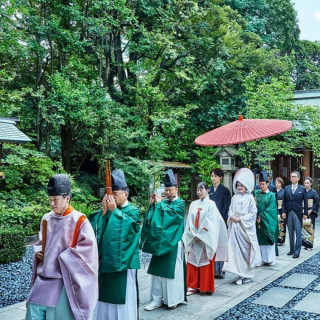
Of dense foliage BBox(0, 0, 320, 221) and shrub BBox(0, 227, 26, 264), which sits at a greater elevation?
dense foliage BBox(0, 0, 320, 221)

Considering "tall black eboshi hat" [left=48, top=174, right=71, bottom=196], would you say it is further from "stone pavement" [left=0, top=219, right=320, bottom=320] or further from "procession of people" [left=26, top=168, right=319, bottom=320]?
"stone pavement" [left=0, top=219, right=320, bottom=320]

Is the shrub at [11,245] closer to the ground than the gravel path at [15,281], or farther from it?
farther from it

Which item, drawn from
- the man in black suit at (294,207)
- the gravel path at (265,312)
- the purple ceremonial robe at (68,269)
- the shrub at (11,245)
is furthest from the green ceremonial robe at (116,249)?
the man in black suit at (294,207)

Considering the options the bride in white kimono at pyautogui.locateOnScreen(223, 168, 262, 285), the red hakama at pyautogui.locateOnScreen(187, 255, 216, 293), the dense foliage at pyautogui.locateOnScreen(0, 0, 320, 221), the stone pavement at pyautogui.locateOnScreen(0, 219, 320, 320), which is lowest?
the stone pavement at pyautogui.locateOnScreen(0, 219, 320, 320)

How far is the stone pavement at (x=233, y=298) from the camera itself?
5.34 m

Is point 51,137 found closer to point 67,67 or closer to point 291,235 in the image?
point 67,67

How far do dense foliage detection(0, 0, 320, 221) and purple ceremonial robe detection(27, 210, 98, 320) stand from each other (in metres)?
8.22

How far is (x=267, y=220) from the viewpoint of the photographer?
8.29 m

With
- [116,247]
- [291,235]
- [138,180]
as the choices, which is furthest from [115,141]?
[116,247]

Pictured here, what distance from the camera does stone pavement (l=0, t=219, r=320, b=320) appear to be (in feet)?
17.5

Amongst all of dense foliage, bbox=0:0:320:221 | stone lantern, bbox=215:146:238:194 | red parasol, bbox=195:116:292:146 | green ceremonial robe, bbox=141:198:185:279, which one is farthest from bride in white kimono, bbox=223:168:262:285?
stone lantern, bbox=215:146:238:194

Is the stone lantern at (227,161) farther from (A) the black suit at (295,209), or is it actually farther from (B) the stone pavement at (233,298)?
(B) the stone pavement at (233,298)

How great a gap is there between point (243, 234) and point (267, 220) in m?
1.46

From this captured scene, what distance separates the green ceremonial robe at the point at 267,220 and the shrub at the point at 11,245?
5460mm
